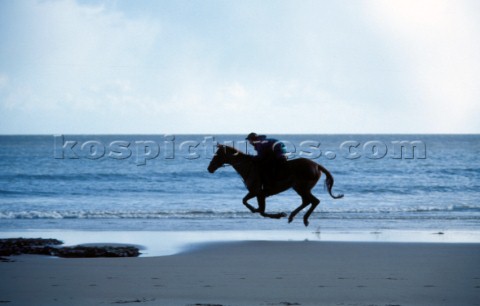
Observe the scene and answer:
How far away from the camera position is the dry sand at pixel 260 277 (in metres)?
7.31

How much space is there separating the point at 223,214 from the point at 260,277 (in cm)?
1016

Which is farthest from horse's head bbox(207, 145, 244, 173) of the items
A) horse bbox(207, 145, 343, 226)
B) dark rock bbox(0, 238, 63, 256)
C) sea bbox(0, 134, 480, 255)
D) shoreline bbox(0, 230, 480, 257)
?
dark rock bbox(0, 238, 63, 256)

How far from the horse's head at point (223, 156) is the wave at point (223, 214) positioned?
6.06 meters

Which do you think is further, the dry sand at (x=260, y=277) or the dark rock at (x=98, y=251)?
the dark rock at (x=98, y=251)

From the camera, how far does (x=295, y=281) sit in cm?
836

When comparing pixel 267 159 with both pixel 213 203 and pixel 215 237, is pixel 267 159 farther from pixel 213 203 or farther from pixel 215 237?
pixel 213 203

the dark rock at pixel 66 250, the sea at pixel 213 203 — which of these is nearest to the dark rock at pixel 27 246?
the dark rock at pixel 66 250

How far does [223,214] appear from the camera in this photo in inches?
739

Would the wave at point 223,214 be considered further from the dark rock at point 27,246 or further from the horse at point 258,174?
the dark rock at point 27,246

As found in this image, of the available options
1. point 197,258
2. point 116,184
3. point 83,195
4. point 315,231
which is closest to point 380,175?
point 116,184

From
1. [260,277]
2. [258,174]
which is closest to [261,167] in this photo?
[258,174]

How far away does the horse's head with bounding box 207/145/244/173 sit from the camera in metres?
11.9

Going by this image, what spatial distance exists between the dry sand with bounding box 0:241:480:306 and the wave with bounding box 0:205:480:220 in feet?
22.2

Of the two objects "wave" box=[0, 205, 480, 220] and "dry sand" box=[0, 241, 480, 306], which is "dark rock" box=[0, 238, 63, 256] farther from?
"wave" box=[0, 205, 480, 220]
